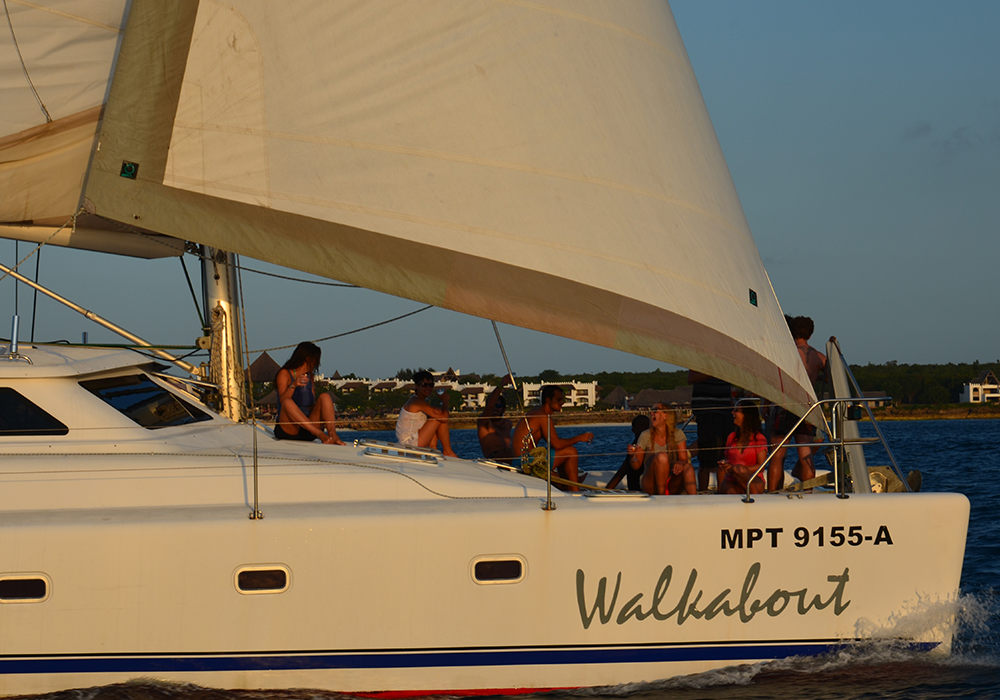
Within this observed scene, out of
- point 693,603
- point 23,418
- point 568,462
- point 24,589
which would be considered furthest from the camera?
point 568,462

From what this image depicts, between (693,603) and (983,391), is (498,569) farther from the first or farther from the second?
(983,391)

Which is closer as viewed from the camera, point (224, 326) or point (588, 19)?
point (588, 19)

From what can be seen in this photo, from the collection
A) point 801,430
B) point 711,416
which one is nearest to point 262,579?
point 711,416

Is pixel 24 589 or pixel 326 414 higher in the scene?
pixel 326 414

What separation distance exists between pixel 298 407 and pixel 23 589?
211 centimetres

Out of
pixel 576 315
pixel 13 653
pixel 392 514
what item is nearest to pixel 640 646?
pixel 392 514

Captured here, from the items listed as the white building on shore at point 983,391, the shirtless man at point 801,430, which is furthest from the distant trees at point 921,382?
the shirtless man at point 801,430

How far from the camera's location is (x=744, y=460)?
5.23 metres

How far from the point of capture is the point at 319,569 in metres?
4.29

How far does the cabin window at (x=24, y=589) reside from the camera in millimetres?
4156

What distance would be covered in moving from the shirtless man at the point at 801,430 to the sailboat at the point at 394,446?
15.4 inches

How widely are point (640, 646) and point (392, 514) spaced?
1.40 m

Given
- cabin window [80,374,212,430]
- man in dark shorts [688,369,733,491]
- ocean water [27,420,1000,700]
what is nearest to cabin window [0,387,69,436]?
cabin window [80,374,212,430]

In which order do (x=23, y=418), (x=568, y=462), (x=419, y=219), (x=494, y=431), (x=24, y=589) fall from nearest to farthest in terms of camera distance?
1. (x=24, y=589)
2. (x=419, y=219)
3. (x=23, y=418)
4. (x=568, y=462)
5. (x=494, y=431)
